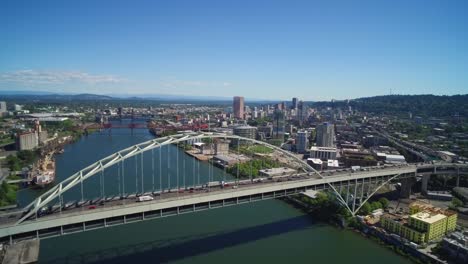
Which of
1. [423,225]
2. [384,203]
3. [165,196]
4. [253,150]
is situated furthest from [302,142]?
[165,196]

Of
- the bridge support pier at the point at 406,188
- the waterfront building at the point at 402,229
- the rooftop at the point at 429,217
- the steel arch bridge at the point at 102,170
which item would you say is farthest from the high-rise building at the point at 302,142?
the rooftop at the point at 429,217

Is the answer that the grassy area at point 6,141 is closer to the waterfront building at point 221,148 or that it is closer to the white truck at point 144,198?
the waterfront building at point 221,148

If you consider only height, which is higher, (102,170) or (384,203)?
(102,170)

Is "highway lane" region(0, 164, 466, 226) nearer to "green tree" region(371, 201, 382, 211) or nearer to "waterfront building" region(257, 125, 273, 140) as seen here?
"green tree" region(371, 201, 382, 211)

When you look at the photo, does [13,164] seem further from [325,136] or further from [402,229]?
[325,136]

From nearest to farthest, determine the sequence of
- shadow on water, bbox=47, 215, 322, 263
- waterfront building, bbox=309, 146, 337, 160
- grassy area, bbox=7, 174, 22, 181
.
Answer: shadow on water, bbox=47, 215, 322, 263, grassy area, bbox=7, 174, 22, 181, waterfront building, bbox=309, 146, 337, 160

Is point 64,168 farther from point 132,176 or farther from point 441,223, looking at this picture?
point 441,223

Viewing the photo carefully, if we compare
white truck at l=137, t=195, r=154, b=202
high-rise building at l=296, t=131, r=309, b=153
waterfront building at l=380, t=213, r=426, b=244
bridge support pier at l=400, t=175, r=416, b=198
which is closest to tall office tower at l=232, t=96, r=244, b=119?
high-rise building at l=296, t=131, r=309, b=153

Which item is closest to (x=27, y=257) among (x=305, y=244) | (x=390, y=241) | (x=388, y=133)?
(x=305, y=244)

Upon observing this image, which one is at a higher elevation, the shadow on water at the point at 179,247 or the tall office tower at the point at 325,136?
the tall office tower at the point at 325,136
